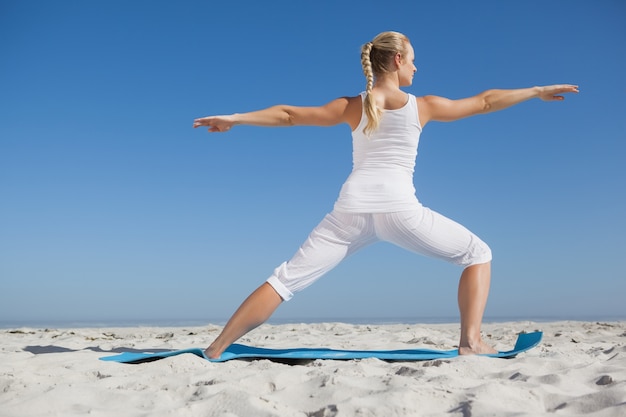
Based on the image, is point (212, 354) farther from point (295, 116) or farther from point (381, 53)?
point (381, 53)

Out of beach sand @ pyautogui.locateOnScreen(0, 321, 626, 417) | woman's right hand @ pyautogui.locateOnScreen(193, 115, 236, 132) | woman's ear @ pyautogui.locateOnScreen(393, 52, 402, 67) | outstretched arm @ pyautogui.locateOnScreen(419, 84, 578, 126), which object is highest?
woman's ear @ pyautogui.locateOnScreen(393, 52, 402, 67)

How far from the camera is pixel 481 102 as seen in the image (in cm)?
399

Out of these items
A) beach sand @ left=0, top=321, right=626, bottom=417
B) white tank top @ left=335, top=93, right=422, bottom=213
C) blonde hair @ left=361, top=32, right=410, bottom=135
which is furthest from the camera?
blonde hair @ left=361, top=32, right=410, bottom=135

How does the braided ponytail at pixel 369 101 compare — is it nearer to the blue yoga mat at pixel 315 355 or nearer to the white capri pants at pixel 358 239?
the white capri pants at pixel 358 239

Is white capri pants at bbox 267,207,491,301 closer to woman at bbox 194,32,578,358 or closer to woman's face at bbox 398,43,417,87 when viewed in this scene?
woman at bbox 194,32,578,358

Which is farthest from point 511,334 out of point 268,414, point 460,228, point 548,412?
point 268,414

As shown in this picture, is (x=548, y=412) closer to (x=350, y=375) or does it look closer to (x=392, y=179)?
(x=350, y=375)

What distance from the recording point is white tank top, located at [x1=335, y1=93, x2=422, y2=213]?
364cm

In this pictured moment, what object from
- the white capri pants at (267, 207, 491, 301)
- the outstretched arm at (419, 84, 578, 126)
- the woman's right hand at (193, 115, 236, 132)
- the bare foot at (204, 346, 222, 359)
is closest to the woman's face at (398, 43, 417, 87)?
the outstretched arm at (419, 84, 578, 126)

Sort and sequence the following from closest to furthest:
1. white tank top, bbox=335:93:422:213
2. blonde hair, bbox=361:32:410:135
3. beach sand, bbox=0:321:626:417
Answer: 1. beach sand, bbox=0:321:626:417
2. white tank top, bbox=335:93:422:213
3. blonde hair, bbox=361:32:410:135

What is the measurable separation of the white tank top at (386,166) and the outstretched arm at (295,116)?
0.11 metres

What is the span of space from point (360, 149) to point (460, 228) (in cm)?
83

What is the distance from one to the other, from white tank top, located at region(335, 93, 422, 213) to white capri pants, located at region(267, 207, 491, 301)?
0.23 feet

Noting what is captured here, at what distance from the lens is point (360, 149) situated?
3807mm
